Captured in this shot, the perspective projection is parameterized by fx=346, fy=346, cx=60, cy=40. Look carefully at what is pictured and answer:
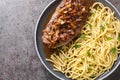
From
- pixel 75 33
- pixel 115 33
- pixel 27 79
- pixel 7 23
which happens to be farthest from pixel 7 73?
pixel 115 33

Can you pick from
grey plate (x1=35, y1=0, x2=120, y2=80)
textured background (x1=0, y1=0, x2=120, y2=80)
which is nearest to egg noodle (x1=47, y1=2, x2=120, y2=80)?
grey plate (x1=35, y1=0, x2=120, y2=80)

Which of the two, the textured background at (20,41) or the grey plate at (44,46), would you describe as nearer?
the grey plate at (44,46)

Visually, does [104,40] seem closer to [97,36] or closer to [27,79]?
[97,36]

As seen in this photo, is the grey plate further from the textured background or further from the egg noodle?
the textured background

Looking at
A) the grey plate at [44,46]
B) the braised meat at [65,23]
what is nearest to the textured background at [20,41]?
the grey plate at [44,46]

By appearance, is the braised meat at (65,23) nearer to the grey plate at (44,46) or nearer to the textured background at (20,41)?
the grey plate at (44,46)

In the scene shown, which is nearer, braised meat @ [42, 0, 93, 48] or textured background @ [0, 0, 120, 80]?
braised meat @ [42, 0, 93, 48]

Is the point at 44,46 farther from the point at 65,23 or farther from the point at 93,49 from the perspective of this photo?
the point at 93,49
